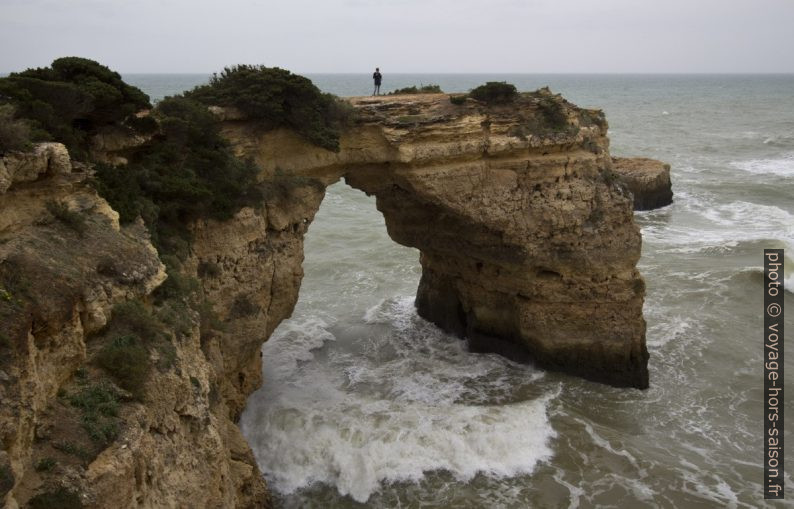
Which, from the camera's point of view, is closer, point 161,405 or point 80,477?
point 80,477

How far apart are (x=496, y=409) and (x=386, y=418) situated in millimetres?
2569

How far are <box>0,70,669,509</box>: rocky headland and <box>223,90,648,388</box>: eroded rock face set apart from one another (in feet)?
0.14

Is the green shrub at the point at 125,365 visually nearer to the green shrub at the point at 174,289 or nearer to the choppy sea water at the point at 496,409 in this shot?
the green shrub at the point at 174,289

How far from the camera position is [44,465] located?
239 inches

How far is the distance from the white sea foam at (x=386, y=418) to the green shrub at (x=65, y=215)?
6.93 metres

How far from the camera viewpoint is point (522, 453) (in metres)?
13.4

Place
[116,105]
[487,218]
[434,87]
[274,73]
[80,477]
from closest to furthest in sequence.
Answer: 1. [80,477]
2. [116,105]
3. [274,73]
4. [487,218]
5. [434,87]

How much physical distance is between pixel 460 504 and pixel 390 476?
155cm

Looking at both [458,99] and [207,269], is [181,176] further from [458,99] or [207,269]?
[458,99]

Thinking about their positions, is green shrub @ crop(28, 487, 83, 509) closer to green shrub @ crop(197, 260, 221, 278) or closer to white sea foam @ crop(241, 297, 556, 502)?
green shrub @ crop(197, 260, 221, 278)

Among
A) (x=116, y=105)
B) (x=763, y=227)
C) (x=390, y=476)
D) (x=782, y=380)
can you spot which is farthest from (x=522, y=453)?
→ (x=763, y=227)

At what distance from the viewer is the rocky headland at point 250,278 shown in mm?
6598

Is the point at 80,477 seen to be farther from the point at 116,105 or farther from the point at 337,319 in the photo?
the point at 337,319

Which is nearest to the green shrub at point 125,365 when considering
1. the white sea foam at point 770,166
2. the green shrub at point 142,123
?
→ the green shrub at point 142,123
